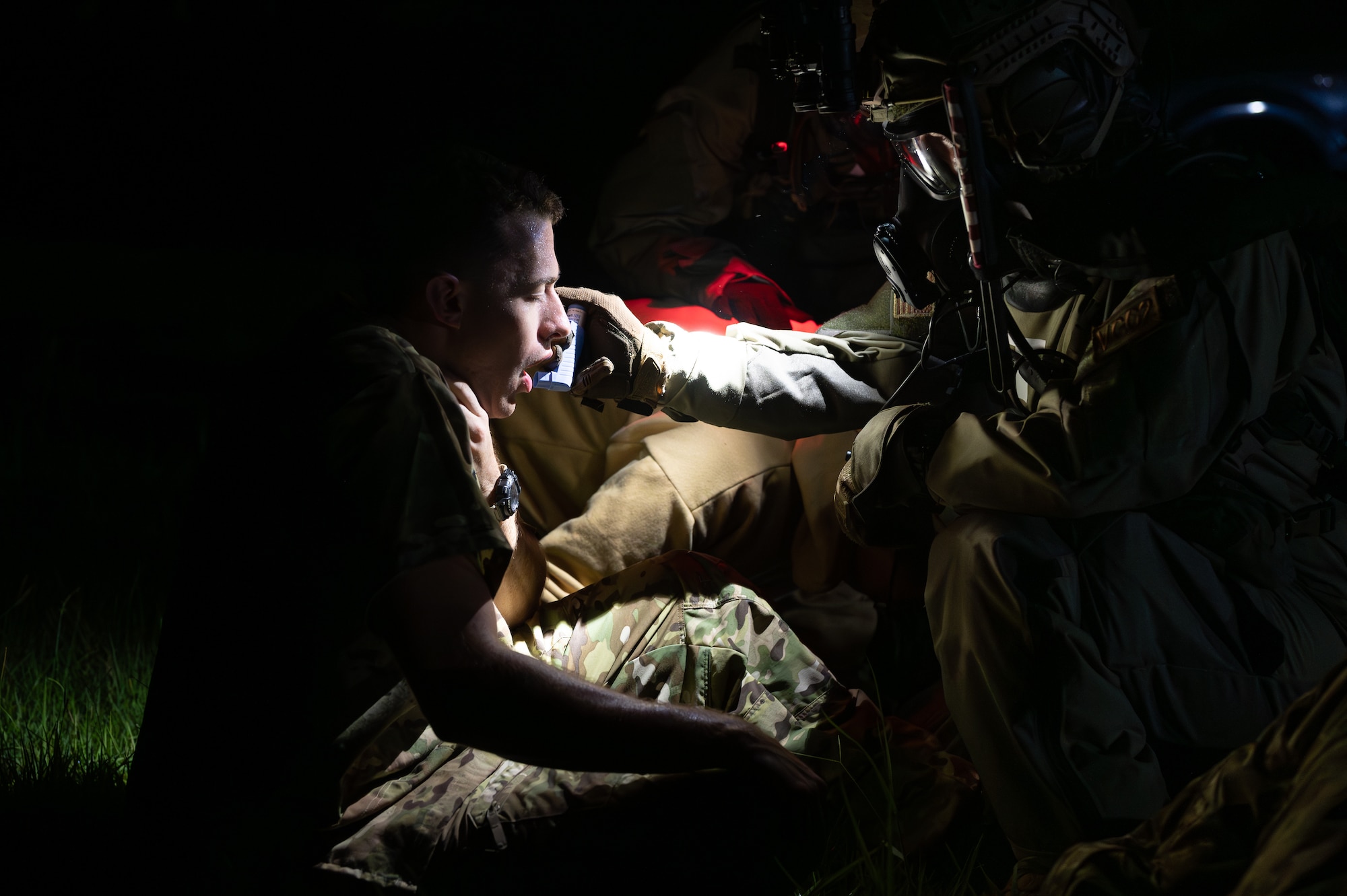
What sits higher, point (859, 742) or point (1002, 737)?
point (1002, 737)

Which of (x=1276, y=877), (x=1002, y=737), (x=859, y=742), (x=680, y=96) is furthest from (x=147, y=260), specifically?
(x=1276, y=877)

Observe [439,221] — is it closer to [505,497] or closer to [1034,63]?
[505,497]

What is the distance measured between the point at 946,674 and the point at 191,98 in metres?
3.34

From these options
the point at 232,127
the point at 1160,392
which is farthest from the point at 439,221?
the point at 232,127

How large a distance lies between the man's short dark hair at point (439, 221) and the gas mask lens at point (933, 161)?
0.83 metres

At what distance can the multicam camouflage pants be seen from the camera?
5.29 ft

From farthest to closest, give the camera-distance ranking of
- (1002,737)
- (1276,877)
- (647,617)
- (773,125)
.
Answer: (773,125) → (647,617) → (1002,737) → (1276,877)

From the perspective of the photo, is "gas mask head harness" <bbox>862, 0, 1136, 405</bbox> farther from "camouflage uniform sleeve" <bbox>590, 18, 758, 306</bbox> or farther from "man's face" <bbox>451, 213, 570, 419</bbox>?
"camouflage uniform sleeve" <bbox>590, 18, 758, 306</bbox>

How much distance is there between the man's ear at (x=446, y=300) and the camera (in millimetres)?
1712

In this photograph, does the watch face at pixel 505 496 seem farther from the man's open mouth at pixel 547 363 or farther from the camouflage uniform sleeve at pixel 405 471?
the camouflage uniform sleeve at pixel 405 471

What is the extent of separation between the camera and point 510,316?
1856 millimetres

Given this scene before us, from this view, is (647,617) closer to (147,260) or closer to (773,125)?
(773,125)


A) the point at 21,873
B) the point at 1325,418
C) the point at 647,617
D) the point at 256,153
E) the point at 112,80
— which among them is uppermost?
the point at 112,80

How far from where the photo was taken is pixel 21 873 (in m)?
1.87
